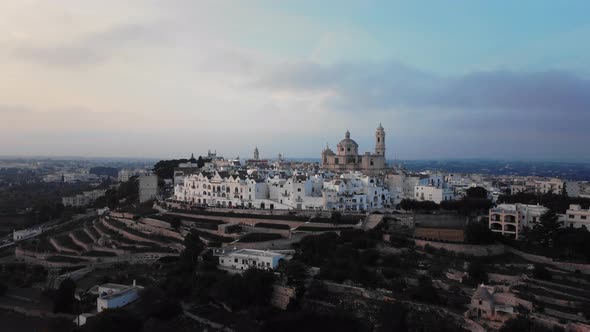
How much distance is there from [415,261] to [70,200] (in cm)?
4520

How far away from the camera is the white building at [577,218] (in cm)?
2559

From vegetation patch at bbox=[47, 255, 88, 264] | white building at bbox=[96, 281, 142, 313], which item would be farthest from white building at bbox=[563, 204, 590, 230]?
vegetation patch at bbox=[47, 255, 88, 264]

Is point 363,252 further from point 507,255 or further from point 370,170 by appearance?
point 370,170

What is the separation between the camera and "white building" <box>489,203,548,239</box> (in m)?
26.4

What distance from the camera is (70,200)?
186 feet

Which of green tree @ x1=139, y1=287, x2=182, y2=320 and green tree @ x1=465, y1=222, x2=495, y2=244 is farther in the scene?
green tree @ x1=465, y1=222, x2=495, y2=244

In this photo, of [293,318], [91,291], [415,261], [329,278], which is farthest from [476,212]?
[91,291]

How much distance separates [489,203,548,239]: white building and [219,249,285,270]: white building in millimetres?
11379

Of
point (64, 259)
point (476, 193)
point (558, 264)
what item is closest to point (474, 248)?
point (558, 264)

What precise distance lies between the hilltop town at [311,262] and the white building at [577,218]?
59 millimetres

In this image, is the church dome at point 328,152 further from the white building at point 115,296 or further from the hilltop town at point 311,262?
the white building at point 115,296

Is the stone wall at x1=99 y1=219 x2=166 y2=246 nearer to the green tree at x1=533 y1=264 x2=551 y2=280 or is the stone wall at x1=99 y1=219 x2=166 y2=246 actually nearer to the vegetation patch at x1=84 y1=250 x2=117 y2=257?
the vegetation patch at x1=84 y1=250 x2=117 y2=257

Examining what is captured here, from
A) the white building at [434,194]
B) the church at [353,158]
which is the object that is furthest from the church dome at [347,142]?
the white building at [434,194]

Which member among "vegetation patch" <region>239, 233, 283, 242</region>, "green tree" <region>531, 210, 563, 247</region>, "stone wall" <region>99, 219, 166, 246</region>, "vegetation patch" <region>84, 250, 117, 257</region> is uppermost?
"green tree" <region>531, 210, 563, 247</region>
